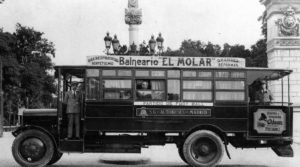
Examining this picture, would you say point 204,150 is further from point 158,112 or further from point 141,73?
point 141,73

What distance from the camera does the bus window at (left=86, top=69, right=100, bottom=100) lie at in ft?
43.0

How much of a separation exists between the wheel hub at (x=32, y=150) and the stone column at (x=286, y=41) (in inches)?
539

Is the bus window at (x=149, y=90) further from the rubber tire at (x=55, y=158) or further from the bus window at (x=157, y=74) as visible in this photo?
the rubber tire at (x=55, y=158)

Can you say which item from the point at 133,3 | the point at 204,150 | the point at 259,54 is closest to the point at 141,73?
the point at 204,150

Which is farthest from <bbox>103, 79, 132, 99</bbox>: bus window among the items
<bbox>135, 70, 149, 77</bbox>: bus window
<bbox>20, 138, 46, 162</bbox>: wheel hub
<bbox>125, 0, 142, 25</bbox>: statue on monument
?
<bbox>125, 0, 142, 25</bbox>: statue on monument

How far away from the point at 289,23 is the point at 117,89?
1342 centimetres

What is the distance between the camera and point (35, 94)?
5391 centimetres

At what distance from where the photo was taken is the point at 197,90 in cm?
1317

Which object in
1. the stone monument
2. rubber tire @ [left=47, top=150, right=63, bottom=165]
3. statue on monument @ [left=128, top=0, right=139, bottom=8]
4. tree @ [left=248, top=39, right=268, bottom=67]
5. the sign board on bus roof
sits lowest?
rubber tire @ [left=47, top=150, right=63, bottom=165]

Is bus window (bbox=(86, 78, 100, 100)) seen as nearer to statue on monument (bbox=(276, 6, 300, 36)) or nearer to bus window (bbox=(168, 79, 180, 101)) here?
bus window (bbox=(168, 79, 180, 101))

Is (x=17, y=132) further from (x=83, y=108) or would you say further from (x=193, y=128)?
(x=193, y=128)

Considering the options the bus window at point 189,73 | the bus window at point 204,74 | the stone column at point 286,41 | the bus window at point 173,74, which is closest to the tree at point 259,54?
the stone column at point 286,41

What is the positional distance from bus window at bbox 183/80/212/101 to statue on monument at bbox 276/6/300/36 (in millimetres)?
12236

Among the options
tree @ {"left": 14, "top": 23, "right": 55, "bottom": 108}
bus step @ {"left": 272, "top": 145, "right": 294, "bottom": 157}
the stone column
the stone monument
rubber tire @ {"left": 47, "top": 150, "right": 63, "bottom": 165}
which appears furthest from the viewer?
the stone monument
